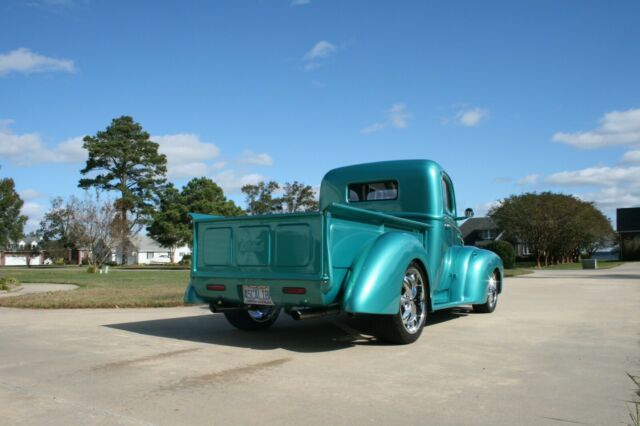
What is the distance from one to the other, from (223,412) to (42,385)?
1.76m

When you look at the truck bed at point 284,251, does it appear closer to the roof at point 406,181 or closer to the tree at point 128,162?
the roof at point 406,181

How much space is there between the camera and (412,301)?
6.41 metres

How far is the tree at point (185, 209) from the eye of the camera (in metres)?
57.8

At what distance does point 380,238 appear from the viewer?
5965mm

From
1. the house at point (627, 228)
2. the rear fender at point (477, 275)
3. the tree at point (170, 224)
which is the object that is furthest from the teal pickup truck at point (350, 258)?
the house at point (627, 228)

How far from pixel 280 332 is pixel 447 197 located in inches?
118

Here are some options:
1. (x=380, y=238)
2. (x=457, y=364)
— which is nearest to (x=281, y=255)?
(x=380, y=238)

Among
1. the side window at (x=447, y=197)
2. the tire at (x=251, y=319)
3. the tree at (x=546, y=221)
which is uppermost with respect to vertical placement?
the tree at (x=546, y=221)

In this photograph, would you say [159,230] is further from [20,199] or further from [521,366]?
[521,366]

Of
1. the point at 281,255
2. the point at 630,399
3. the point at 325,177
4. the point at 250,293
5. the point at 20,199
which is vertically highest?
the point at 20,199

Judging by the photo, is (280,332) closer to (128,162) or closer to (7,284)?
(7,284)

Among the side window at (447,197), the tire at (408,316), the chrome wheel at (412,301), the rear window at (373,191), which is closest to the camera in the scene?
the tire at (408,316)

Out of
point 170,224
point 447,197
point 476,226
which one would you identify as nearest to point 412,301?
point 447,197

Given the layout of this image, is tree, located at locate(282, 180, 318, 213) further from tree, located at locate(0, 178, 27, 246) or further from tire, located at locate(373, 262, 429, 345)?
tire, located at locate(373, 262, 429, 345)
